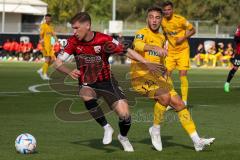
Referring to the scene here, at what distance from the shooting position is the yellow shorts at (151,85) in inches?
427

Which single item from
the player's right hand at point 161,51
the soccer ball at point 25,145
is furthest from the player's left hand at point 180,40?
the soccer ball at point 25,145

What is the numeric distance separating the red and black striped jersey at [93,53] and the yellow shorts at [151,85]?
773 mm

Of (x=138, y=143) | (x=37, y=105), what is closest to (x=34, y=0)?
(x=37, y=105)

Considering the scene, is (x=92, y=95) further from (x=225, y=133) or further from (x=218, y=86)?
(x=218, y=86)

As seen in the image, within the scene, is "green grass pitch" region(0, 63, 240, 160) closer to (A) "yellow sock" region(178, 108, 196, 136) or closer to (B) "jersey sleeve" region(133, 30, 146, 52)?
(A) "yellow sock" region(178, 108, 196, 136)

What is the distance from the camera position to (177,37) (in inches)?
656

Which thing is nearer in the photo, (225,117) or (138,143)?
(138,143)

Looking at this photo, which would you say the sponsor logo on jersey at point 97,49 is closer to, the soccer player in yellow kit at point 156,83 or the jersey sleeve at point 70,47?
the jersey sleeve at point 70,47

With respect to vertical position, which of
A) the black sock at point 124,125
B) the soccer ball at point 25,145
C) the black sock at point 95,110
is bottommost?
the soccer ball at point 25,145

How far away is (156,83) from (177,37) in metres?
5.86

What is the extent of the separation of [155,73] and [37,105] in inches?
268

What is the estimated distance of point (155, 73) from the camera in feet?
34.9

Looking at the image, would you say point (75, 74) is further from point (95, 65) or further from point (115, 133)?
point (115, 133)

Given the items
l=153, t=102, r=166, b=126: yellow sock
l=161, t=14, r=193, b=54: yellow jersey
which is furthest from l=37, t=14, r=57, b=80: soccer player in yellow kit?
l=153, t=102, r=166, b=126: yellow sock
